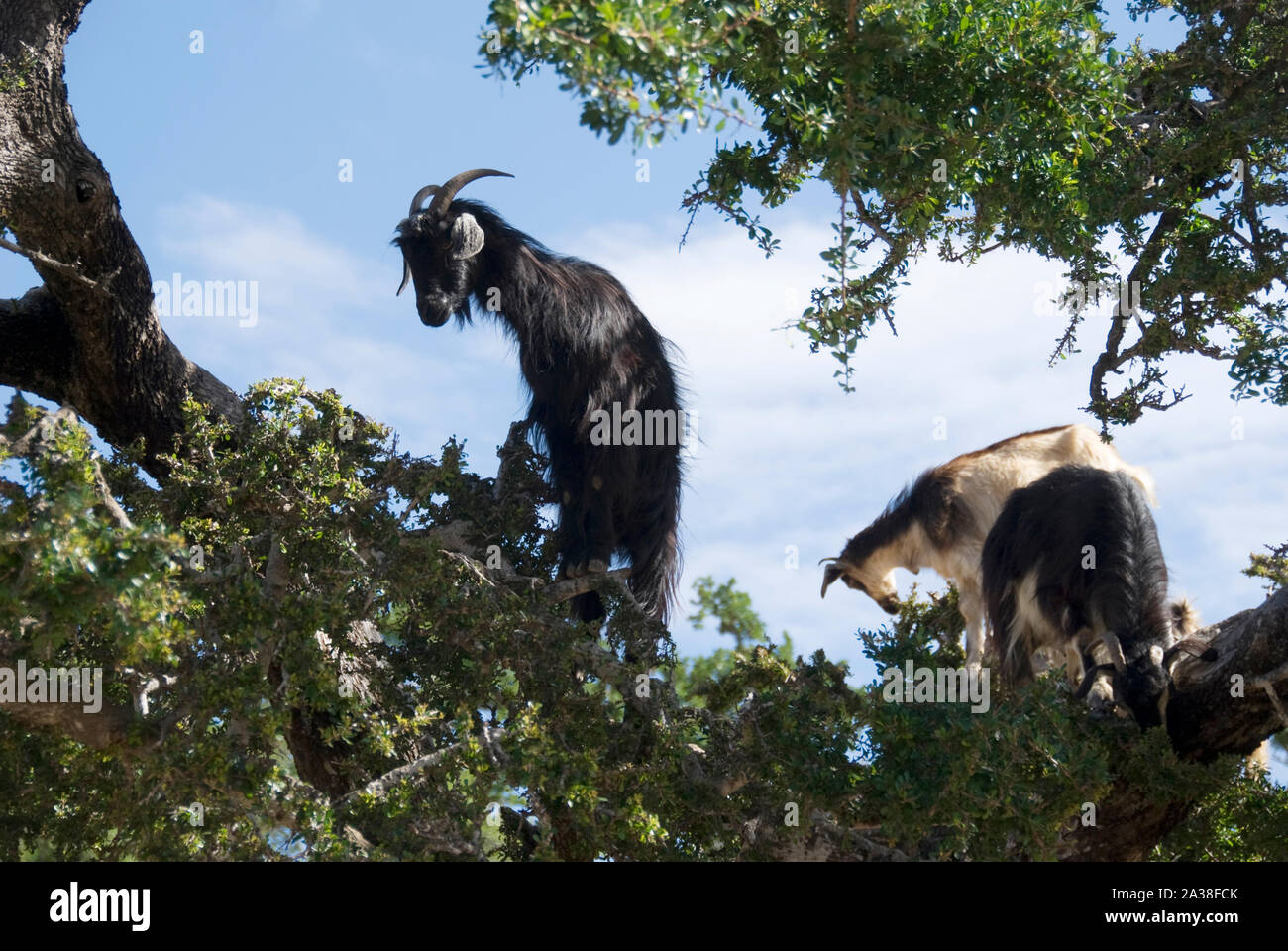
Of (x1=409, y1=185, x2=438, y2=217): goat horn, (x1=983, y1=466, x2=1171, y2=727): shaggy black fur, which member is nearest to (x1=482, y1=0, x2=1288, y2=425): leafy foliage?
(x1=983, y1=466, x2=1171, y2=727): shaggy black fur

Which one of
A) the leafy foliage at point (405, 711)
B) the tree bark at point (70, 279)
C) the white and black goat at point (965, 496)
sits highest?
the tree bark at point (70, 279)

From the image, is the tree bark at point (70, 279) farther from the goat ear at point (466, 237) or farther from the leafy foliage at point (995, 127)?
the leafy foliage at point (995, 127)

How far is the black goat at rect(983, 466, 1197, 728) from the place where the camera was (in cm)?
614

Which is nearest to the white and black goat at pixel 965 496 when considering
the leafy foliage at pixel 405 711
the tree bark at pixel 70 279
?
the leafy foliage at pixel 405 711

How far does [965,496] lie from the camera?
10086 mm

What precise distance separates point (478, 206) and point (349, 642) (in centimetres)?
314

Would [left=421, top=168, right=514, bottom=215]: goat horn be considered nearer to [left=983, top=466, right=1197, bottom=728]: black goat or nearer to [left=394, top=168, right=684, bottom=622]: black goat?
[left=394, top=168, right=684, bottom=622]: black goat

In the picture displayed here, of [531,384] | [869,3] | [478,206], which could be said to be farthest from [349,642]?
[869,3]

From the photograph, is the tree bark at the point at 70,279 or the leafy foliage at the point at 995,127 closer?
the leafy foliage at the point at 995,127

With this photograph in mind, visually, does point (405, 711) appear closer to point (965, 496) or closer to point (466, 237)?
point (466, 237)

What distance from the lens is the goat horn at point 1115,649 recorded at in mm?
6152

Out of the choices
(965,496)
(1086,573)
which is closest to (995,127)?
(1086,573)

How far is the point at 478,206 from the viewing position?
793 centimetres
